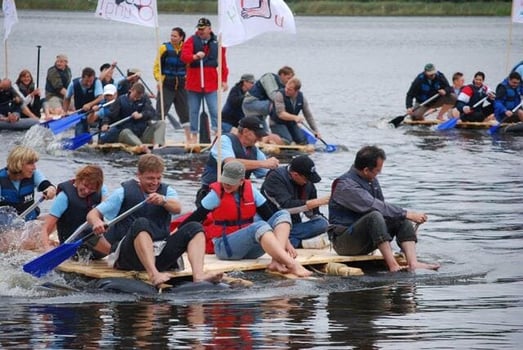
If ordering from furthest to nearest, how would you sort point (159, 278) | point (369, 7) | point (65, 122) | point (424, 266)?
point (369, 7) → point (65, 122) → point (424, 266) → point (159, 278)

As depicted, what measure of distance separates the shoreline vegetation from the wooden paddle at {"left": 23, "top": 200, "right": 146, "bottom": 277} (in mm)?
89074

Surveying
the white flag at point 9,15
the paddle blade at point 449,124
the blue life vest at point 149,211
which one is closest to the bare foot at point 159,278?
the blue life vest at point 149,211

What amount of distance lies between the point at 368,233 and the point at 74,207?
9.11 feet

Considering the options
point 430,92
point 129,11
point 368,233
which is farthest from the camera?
point 430,92

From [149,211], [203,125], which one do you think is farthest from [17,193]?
[203,125]

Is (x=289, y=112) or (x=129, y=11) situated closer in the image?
(x=129, y=11)

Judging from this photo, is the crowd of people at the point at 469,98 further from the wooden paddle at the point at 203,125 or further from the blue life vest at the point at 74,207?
the blue life vest at the point at 74,207

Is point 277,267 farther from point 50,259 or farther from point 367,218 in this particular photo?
point 50,259

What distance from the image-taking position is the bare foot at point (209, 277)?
1280 cm

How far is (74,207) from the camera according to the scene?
13.6 m

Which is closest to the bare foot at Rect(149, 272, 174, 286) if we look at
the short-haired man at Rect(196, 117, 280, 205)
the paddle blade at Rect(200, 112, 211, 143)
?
the short-haired man at Rect(196, 117, 280, 205)

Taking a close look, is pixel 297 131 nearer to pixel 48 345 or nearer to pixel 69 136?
pixel 69 136

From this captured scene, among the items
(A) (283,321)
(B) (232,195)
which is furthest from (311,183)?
(A) (283,321)

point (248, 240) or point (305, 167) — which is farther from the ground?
point (305, 167)
